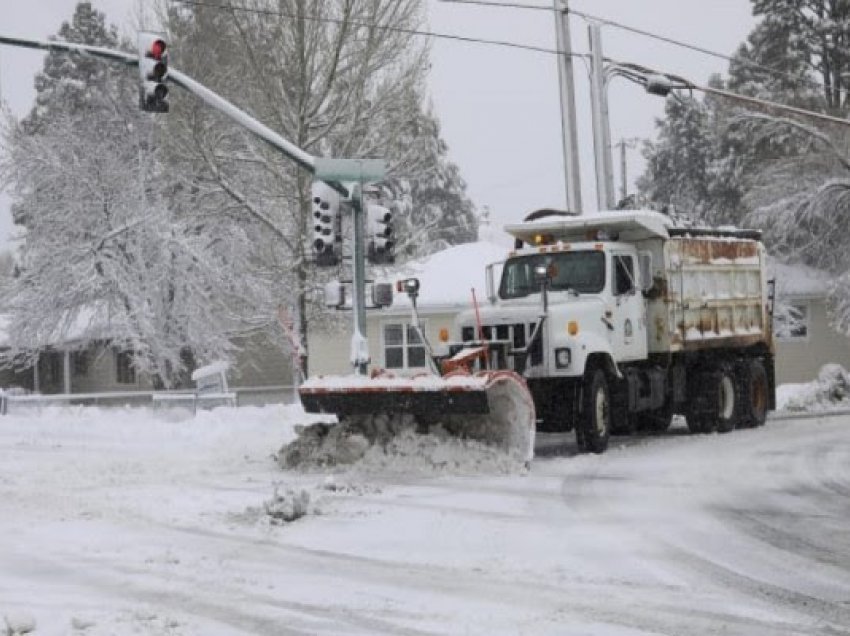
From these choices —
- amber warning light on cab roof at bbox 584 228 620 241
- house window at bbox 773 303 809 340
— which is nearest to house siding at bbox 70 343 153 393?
house window at bbox 773 303 809 340

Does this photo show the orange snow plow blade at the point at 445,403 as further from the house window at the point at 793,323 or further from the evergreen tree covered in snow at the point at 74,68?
the evergreen tree covered in snow at the point at 74,68

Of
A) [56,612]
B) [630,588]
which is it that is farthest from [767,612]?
[56,612]

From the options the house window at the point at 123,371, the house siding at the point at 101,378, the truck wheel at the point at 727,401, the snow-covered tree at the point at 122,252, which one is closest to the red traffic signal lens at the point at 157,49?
the truck wheel at the point at 727,401

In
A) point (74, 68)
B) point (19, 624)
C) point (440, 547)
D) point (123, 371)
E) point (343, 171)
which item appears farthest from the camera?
point (74, 68)

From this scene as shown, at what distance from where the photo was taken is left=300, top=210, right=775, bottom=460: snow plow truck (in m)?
13.2

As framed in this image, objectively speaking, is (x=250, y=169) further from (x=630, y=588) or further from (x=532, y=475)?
(x=630, y=588)

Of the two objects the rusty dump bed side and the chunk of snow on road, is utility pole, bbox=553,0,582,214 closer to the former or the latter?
the rusty dump bed side

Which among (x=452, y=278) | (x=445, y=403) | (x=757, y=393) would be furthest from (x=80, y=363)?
(x=445, y=403)

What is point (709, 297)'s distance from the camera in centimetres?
1778

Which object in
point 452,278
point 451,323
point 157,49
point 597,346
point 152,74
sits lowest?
point 597,346

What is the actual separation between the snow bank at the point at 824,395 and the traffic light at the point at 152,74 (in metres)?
14.0

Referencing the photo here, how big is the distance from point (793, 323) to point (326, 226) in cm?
2208

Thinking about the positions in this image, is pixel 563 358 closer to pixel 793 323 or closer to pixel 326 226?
pixel 326 226

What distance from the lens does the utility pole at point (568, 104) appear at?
22.2 meters
